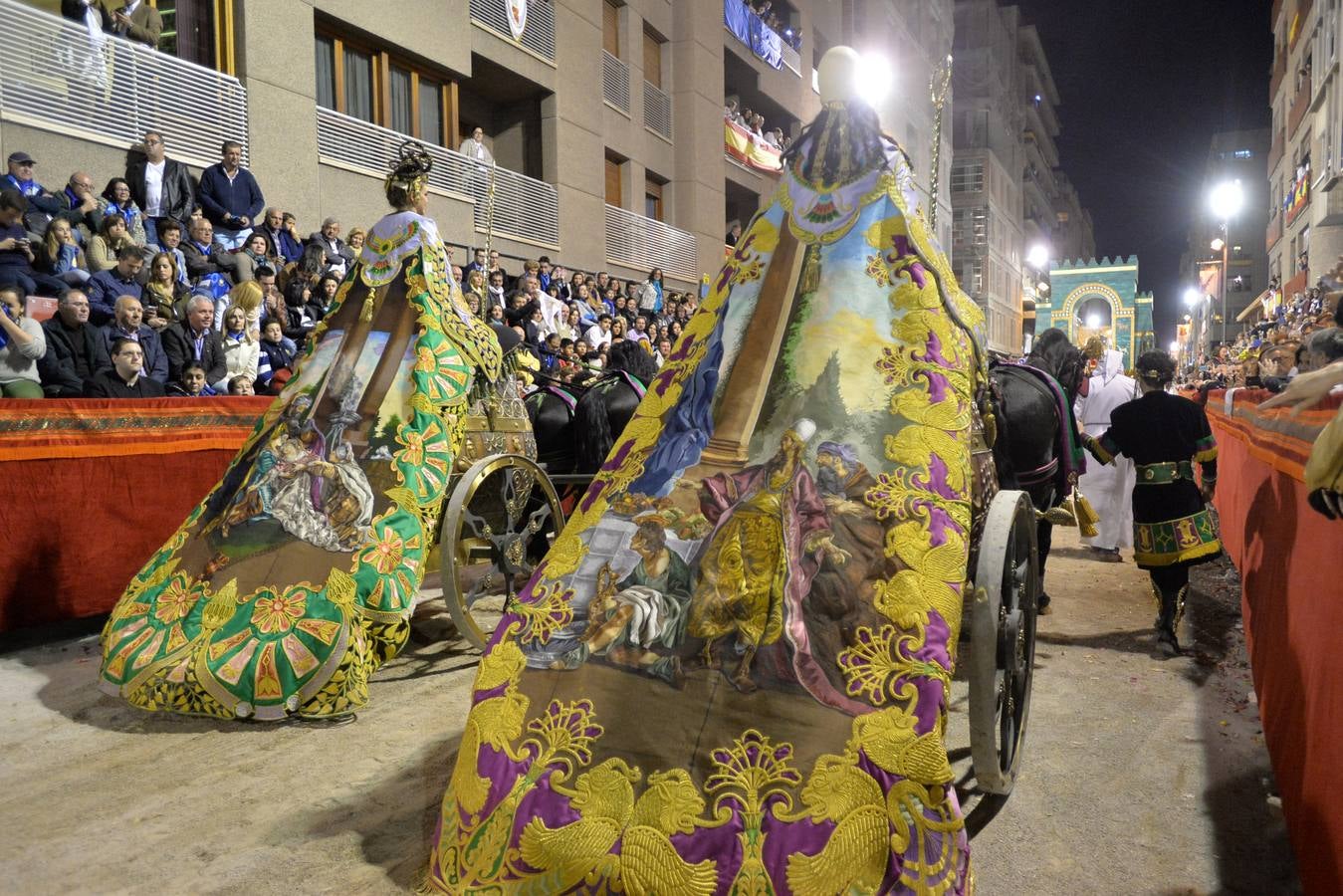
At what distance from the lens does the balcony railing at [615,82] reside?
17531mm

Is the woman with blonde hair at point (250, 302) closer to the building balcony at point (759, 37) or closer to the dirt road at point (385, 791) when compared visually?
the dirt road at point (385, 791)

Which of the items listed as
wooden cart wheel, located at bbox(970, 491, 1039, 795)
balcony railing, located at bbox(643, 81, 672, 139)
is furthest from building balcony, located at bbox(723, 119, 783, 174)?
wooden cart wheel, located at bbox(970, 491, 1039, 795)

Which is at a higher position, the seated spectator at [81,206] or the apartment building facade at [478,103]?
the apartment building facade at [478,103]

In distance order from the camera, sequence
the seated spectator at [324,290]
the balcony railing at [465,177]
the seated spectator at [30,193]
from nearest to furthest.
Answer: the seated spectator at [30,193] → the seated spectator at [324,290] → the balcony railing at [465,177]

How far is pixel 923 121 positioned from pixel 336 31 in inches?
376

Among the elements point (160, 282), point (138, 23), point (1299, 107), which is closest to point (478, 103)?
point (138, 23)

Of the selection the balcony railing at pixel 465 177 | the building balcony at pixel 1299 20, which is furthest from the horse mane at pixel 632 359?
the building balcony at pixel 1299 20

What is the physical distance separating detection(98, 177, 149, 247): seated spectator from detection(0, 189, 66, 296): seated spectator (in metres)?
0.88

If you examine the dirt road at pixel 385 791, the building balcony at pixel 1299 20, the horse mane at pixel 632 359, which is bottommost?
the dirt road at pixel 385 791

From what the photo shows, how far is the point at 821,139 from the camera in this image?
3084 millimetres

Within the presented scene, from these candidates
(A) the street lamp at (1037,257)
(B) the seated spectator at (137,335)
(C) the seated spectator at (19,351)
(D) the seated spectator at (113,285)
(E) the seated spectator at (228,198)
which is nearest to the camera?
(C) the seated spectator at (19,351)

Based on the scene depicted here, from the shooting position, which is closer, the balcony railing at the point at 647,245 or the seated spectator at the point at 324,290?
the seated spectator at the point at 324,290

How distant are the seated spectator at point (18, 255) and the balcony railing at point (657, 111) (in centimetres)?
1367

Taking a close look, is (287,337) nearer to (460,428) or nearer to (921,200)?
(460,428)
